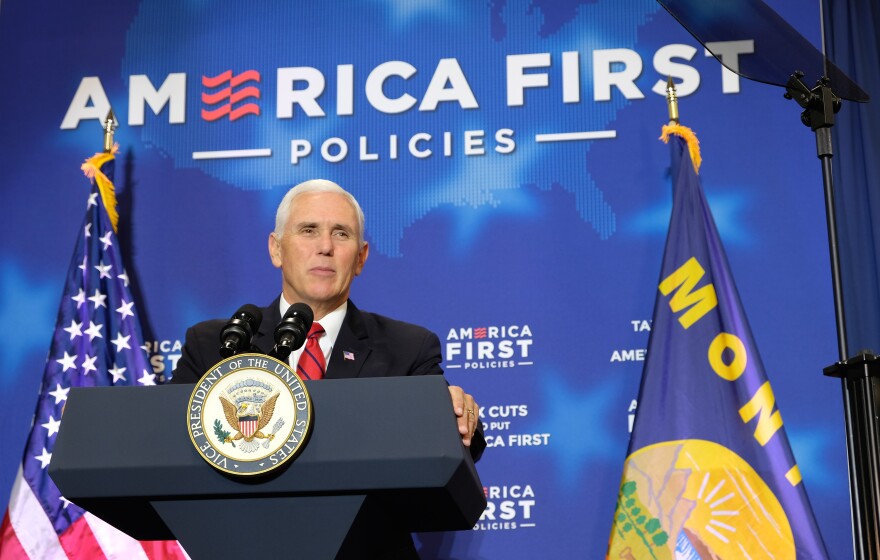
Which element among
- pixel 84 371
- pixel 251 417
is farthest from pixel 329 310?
pixel 84 371

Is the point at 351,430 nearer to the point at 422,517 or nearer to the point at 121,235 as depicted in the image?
the point at 422,517

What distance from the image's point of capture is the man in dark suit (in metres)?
2.34

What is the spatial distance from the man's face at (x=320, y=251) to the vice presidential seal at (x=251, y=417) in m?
0.94

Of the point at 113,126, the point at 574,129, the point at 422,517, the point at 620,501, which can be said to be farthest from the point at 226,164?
the point at 422,517

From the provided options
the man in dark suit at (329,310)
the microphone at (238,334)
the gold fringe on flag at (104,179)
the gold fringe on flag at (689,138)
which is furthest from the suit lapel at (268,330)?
the gold fringe on flag at (689,138)

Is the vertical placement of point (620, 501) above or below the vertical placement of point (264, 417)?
below

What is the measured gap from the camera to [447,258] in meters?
3.85

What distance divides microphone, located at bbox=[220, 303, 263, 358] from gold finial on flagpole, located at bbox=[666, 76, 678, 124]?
224cm

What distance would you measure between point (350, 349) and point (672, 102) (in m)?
1.84

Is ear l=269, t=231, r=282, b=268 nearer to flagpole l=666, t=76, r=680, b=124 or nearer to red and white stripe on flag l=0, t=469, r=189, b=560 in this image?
red and white stripe on flag l=0, t=469, r=189, b=560

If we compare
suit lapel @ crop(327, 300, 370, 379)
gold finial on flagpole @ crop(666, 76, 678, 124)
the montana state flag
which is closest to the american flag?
suit lapel @ crop(327, 300, 370, 379)

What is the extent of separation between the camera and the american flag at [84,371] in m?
3.42

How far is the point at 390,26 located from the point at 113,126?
3.67 feet

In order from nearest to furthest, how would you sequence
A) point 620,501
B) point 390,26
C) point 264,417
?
point 264,417, point 620,501, point 390,26
